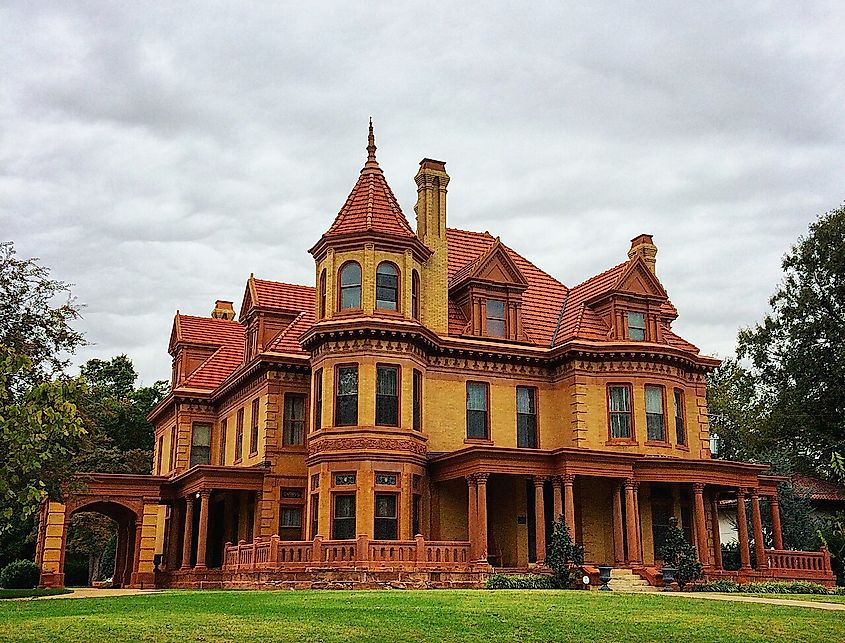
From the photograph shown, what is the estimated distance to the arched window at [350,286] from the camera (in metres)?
33.3

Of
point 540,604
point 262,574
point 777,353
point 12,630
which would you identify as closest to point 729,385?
point 777,353

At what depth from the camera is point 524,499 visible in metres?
34.5

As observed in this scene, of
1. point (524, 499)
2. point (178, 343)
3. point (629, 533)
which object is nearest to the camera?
point (629, 533)

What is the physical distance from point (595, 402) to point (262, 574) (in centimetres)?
1359

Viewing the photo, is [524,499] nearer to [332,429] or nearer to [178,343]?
[332,429]

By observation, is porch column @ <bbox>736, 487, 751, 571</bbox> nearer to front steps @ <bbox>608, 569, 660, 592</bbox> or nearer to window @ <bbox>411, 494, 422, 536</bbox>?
front steps @ <bbox>608, 569, 660, 592</bbox>

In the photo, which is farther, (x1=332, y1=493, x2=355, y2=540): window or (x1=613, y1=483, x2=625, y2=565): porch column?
(x1=613, y1=483, x2=625, y2=565): porch column

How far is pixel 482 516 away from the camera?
30.2 metres

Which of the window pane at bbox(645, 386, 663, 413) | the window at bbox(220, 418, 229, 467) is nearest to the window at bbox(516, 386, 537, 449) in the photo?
the window pane at bbox(645, 386, 663, 413)

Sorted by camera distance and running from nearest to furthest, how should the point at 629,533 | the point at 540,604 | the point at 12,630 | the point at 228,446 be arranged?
the point at 12,630
the point at 540,604
the point at 629,533
the point at 228,446

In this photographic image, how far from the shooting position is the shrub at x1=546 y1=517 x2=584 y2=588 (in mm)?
28406

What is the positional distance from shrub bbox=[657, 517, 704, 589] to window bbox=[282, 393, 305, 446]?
1357 centimetres

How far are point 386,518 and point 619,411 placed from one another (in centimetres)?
970

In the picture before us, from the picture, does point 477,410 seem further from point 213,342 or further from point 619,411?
point 213,342
